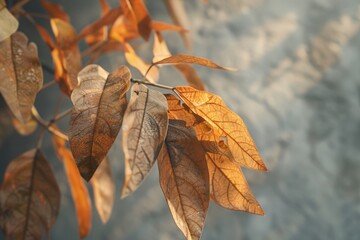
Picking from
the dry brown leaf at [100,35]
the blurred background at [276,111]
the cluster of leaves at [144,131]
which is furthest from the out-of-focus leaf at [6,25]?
the blurred background at [276,111]

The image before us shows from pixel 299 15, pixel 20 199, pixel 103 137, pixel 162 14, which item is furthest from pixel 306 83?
pixel 103 137

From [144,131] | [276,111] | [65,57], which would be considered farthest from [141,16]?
[276,111]

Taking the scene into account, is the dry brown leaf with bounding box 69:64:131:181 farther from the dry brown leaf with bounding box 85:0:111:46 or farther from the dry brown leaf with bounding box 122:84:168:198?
the dry brown leaf with bounding box 85:0:111:46

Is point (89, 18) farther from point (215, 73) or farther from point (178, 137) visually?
point (178, 137)

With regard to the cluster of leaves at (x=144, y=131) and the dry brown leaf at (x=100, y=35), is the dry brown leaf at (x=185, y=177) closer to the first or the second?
the cluster of leaves at (x=144, y=131)

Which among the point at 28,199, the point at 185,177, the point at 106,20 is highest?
the point at 106,20

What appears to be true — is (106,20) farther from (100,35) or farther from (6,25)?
(6,25)
